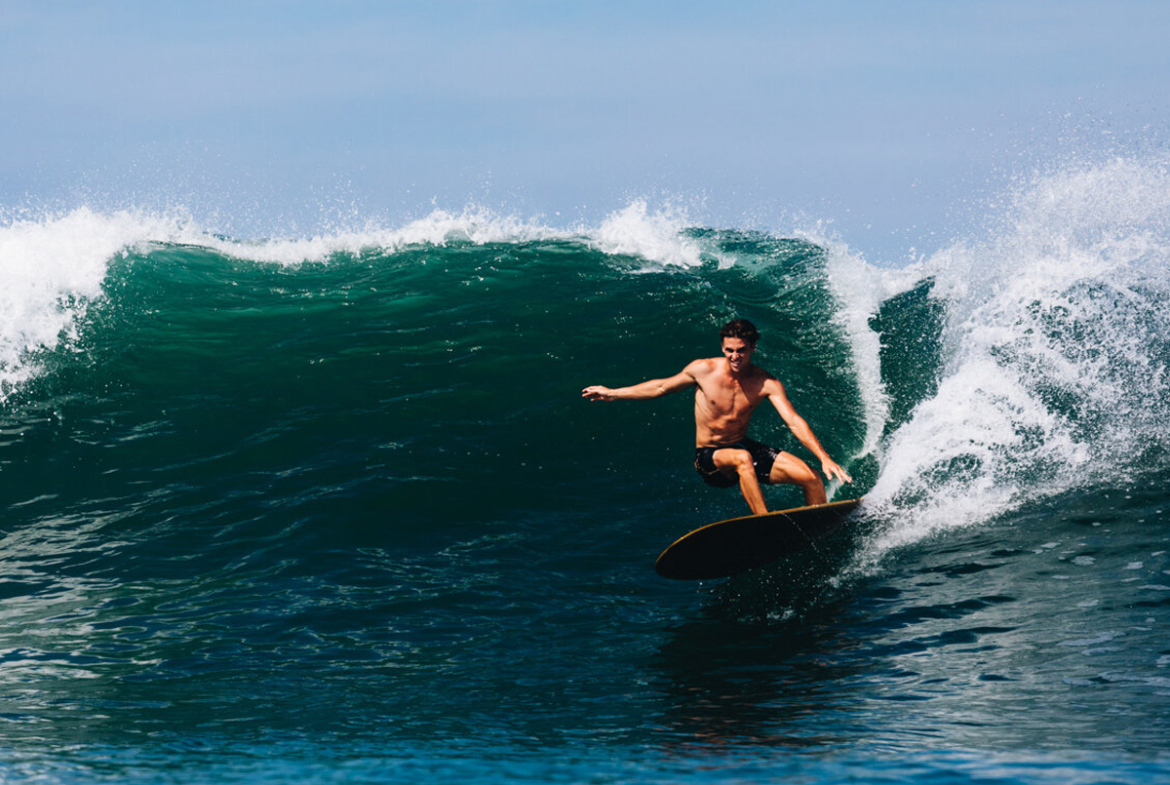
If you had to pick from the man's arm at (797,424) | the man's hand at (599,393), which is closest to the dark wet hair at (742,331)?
the man's arm at (797,424)

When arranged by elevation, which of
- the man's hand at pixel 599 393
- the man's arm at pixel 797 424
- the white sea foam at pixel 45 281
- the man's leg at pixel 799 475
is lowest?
the man's leg at pixel 799 475

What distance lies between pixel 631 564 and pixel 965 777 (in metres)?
4.22

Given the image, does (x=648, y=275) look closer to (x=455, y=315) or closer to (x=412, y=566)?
(x=455, y=315)

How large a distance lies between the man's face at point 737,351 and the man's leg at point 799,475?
0.80 metres

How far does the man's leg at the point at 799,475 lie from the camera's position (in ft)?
24.2

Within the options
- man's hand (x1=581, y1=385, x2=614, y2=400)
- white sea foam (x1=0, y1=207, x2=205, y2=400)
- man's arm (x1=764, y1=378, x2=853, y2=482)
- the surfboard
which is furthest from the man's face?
white sea foam (x1=0, y1=207, x2=205, y2=400)

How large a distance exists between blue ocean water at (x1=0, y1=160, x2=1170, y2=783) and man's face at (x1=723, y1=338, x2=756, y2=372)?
1.52m

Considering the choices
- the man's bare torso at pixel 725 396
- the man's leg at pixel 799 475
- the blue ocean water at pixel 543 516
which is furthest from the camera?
the man's bare torso at pixel 725 396

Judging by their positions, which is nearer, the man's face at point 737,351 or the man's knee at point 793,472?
the man's face at point 737,351

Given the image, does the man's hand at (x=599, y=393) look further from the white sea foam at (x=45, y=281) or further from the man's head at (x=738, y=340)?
the white sea foam at (x=45, y=281)

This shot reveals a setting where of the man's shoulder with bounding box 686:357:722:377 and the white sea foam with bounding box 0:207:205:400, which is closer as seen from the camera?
the man's shoulder with bounding box 686:357:722:377

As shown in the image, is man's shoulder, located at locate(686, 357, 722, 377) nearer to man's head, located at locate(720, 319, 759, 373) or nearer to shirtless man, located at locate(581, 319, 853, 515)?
shirtless man, located at locate(581, 319, 853, 515)

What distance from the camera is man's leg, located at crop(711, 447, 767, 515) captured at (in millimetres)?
7223

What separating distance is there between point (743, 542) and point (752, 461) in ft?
2.42
